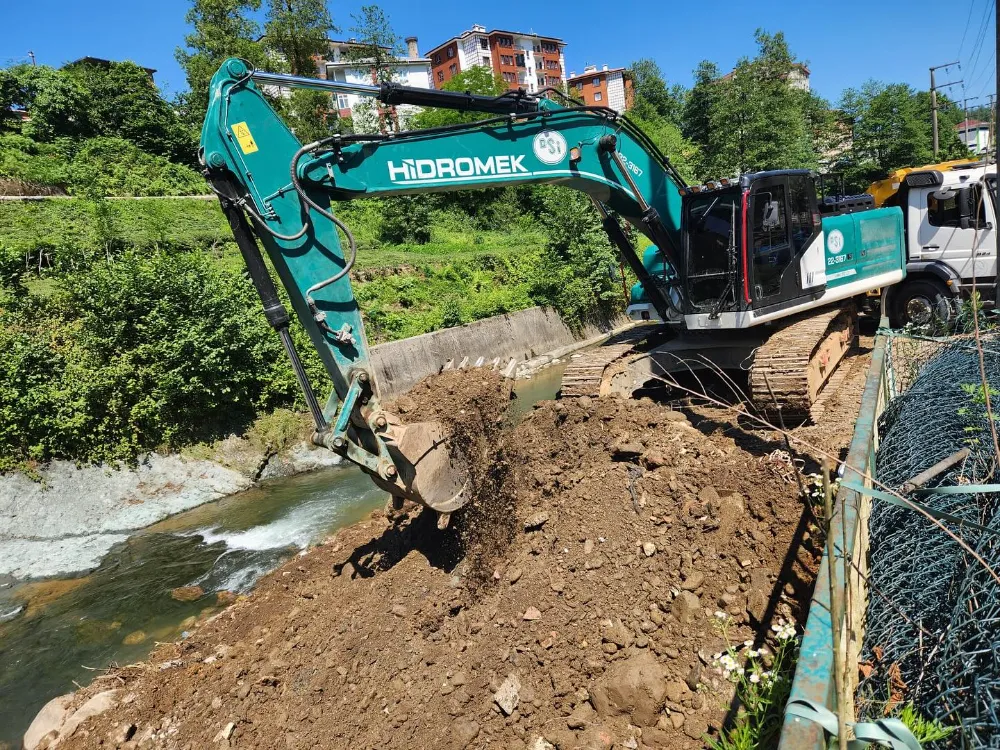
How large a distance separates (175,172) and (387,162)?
77.6 feet

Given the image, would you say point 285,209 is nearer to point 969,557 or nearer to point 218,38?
point 969,557

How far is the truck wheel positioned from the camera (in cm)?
948

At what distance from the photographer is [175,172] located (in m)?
24.3

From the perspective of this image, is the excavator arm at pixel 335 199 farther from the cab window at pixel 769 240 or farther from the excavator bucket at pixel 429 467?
the cab window at pixel 769 240

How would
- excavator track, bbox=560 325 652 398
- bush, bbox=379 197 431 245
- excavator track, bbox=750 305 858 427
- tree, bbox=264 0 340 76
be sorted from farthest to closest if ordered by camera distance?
tree, bbox=264 0 340 76 → bush, bbox=379 197 431 245 → excavator track, bbox=560 325 652 398 → excavator track, bbox=750 305 858 427

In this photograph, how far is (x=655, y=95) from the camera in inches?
2244

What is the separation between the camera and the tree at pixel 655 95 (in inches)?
2162

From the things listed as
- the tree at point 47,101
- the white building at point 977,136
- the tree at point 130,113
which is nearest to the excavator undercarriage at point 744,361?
the white building at point 977,136

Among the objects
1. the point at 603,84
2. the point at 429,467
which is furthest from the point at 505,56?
the point at 429,467

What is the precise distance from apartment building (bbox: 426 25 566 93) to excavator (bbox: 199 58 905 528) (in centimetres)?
5762

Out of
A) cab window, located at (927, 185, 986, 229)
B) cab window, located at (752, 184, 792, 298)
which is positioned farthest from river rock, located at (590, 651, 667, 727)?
cab window, located at (927, 185, 986, 229)

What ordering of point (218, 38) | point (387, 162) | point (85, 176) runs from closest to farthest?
1. point (387, 162)
2. point (85, 176)
3. point (218, 38)

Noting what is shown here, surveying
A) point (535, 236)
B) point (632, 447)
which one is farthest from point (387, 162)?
point (535, 236)

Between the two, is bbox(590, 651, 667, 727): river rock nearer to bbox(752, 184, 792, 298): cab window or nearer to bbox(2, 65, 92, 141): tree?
bbox(752, 184, 792, 298): cab window
